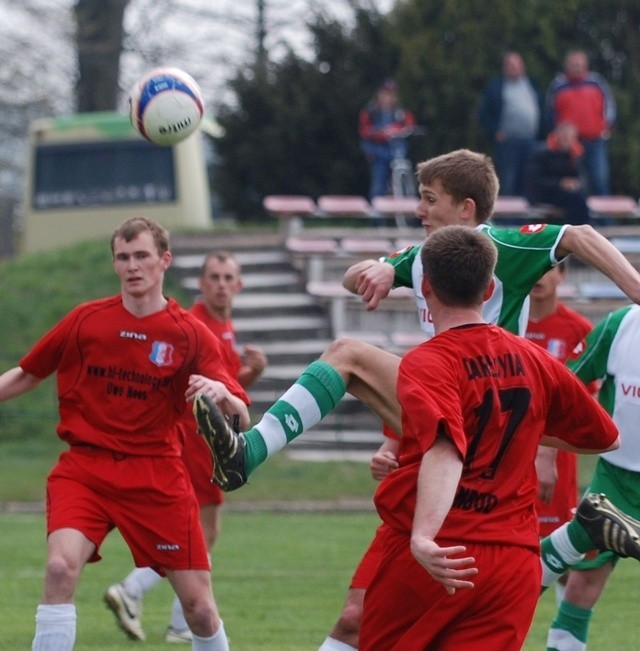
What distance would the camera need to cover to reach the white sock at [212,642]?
6.86m

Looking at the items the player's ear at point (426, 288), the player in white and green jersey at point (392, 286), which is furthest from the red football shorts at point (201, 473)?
the player's ear at point (426, 288)

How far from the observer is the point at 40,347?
7035 millimetres

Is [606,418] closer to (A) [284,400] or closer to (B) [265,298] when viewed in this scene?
(A) [284,400]

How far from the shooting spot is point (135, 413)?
23.2ft

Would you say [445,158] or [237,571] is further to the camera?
[237,571]

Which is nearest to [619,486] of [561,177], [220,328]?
[220,328]

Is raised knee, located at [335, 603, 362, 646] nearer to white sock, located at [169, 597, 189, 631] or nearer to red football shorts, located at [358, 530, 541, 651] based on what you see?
red football shorts, located at [358, 530, 541, 651]

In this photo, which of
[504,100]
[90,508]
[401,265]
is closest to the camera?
[401,265]

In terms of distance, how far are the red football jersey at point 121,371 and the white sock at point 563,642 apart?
1.87 metres

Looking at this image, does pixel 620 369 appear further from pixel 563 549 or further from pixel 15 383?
pixel 15 383

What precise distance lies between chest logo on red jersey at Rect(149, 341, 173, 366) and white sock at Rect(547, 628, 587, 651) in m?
2.20

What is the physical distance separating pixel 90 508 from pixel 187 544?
17.8 inches

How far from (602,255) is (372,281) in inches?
32.8

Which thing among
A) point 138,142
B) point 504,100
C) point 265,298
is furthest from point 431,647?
point 138,142
